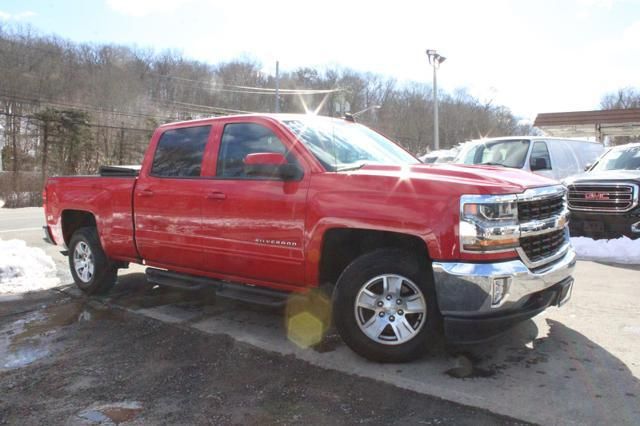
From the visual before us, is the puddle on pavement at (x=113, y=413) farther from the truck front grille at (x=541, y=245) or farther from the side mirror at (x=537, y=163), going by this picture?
the side mirror at (x=537, y=163)

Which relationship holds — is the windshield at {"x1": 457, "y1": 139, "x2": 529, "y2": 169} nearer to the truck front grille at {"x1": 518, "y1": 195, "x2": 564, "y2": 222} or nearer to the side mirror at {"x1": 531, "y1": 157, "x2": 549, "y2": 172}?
the side mirror at {"x1": 531, "y1": 157, "x2": 549, "y2": 172}

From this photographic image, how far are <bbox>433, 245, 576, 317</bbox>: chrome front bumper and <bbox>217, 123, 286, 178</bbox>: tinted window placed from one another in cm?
178

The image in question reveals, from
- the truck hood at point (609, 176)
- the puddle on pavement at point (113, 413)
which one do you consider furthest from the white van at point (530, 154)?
the puddle on pavement at point (113, 413)

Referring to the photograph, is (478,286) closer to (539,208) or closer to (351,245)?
(539,208)

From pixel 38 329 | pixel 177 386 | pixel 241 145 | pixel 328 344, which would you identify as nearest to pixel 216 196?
pixel 241 145

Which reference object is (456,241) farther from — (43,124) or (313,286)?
(43,124)

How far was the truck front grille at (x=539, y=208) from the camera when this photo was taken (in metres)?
3.71

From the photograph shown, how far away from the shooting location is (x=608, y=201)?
28.7 ft

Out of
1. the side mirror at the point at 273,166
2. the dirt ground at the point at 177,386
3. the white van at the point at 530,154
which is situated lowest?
the dirt ground at the point at 177,386

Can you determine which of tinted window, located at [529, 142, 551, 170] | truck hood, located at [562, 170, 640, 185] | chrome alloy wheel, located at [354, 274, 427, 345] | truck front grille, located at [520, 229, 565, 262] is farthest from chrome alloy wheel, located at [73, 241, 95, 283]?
tinted window, located at [529, 142, 551, 170]

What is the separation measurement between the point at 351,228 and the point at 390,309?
68cm

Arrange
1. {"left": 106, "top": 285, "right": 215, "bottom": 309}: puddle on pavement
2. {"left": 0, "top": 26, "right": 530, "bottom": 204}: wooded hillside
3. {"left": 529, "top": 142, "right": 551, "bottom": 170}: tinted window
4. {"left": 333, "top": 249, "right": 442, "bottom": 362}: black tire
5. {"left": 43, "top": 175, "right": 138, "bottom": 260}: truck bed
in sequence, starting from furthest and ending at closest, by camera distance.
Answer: {"left": 0, "top": 26, "right": 530, "bottom": 204}: wooded hillside → {"left": 529, "top": 142, "right": 551, "bottom": 170}: tinted window → {"left": 106, "top": 285, "right": 215, "bottom": 309}: puddle on pavement → {"left": 43, "top": 175, "right": 138, "bottom": 260}: truck bed → {"left": 333, "top": 249, "right": 442, "bottom": 362}: black tire

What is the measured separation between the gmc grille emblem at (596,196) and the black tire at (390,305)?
6.25 metres

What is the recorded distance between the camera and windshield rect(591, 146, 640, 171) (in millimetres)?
9555
